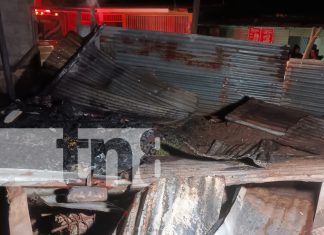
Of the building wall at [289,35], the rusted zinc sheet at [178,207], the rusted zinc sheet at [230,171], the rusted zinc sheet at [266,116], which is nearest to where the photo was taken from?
the rusted zinc sheet at [178,207]

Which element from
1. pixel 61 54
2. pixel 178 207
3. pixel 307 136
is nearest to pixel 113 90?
pixel 61 54

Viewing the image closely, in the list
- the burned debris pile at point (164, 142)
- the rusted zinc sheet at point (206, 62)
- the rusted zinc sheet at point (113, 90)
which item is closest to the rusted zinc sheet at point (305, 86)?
the burned debris pile at point (164, 142)

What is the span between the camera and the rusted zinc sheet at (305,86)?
5.80 meters

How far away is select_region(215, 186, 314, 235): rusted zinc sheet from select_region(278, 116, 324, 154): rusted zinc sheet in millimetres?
903

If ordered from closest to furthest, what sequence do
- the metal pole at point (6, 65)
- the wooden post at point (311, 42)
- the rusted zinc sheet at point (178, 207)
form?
the rusted zinc sheet at point (178, 207)
the metal pole at point (6, 65)
the wooden post at point (311, 42)

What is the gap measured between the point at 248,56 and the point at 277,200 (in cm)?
311

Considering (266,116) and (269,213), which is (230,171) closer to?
(269,213)

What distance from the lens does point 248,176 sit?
3295 millimetres

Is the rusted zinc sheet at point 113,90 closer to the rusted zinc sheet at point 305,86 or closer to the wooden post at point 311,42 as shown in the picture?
the rusted zinc sheet at point 305,86

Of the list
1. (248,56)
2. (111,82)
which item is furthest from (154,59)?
(248,56)

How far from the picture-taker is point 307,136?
4.93 m

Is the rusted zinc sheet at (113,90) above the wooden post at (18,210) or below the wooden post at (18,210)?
above

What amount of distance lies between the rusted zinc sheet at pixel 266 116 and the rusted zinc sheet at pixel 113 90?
0.96 meters

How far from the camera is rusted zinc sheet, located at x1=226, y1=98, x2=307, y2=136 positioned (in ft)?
16.9
